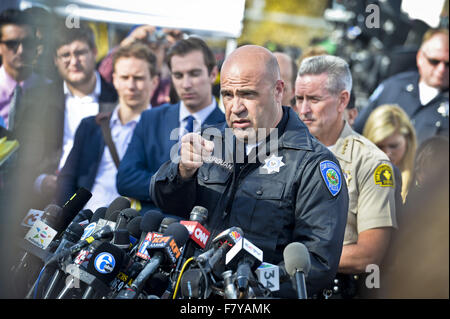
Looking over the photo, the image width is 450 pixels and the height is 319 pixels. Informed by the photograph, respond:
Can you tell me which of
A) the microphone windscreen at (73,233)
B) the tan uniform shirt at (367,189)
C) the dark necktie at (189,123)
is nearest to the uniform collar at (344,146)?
the tan uniform shirt at (367,189)

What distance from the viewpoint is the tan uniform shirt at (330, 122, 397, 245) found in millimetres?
3467

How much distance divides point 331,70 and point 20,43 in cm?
249

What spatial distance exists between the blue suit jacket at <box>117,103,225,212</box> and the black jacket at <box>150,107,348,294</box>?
2.93 feet

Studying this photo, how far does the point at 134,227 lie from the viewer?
2.36 metres

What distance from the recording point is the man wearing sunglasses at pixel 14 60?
445 centimetres

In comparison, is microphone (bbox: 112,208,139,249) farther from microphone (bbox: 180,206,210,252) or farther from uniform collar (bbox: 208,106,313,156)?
uniform collar (bbox: 208,106,313,156)

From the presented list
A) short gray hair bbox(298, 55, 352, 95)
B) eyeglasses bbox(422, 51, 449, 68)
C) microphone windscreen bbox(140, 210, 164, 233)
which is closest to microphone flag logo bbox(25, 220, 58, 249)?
microphone windscreen bbox(140, 210, 164, 233)

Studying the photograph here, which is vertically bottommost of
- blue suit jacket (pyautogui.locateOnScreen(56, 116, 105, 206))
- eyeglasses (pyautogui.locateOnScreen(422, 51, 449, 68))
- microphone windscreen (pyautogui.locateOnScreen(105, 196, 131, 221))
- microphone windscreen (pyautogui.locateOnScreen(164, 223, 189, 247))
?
A: blue suit jacket (pyautogui.locateOnScreen(56, 116, 105, 206))

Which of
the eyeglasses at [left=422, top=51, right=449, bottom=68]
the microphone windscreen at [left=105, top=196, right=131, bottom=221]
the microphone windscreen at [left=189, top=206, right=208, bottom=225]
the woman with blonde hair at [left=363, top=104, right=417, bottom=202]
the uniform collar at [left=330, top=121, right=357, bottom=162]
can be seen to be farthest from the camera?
the eyeglasses at [left=422, top=51, right=449, bottom=68]

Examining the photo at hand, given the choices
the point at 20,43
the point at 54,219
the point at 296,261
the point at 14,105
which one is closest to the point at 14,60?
the point at 20,43

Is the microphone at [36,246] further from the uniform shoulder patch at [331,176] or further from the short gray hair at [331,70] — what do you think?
the short gray hair at [331,70]

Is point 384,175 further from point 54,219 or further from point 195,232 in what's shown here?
point 54,219
